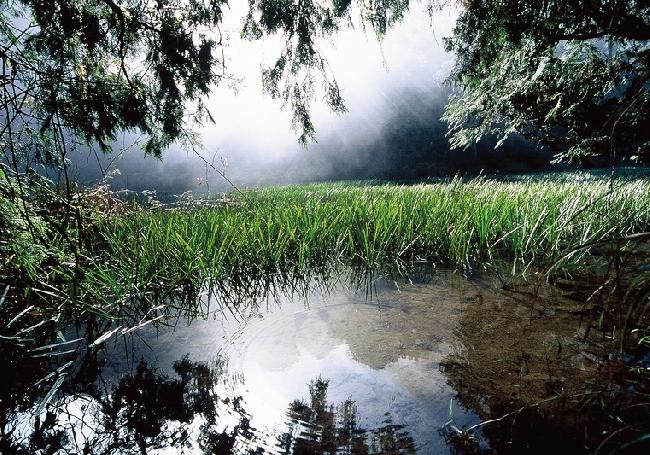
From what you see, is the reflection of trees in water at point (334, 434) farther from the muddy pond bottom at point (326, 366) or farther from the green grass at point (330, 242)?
the green grass at point (330, 242)

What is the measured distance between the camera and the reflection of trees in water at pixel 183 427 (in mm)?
927

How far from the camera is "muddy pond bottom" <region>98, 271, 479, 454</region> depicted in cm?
97

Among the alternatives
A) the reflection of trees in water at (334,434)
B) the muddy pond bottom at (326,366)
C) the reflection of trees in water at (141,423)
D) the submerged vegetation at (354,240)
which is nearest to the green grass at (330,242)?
the submerged vegetation at (354,240)

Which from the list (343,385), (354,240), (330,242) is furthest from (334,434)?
(354,240)

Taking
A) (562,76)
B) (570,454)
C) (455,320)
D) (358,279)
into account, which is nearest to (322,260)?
(358,279)

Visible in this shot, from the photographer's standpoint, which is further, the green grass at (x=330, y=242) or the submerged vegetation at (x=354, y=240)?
the submerged vegetation at (x=354, y=240)

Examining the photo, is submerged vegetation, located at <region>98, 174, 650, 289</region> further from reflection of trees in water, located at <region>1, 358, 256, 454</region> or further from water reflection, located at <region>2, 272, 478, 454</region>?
reflection of trees in water, located at <region>1, 358, 256, 454</region>

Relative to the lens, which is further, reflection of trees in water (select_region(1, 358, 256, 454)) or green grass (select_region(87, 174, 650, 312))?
green grass (select_region(87, 174, 650, 312))

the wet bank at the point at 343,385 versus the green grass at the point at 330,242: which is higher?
the green grass at the point at 330,242

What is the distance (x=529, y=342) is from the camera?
1348 mm

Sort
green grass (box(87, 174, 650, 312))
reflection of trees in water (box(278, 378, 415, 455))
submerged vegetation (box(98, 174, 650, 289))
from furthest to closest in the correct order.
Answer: submerged vegetation (box(98, 174, 650, 289)), green grass (box(87, 174, 650, 312)), reflection of trees in water (box(278, 378, 415, 455))

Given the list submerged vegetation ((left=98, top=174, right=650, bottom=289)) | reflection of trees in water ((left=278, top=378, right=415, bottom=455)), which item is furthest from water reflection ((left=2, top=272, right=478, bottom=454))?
submerged vegetation ((left=98, top=174, right=650, bottom=289))

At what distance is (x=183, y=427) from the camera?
39.5 inches

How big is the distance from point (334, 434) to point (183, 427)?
0.44 metres
